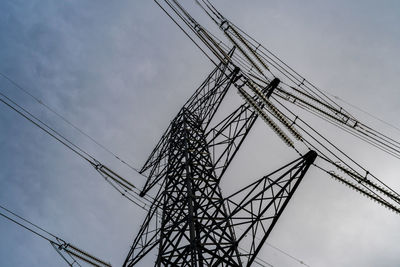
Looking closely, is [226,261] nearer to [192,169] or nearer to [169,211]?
[169,211]

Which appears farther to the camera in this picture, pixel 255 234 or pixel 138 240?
pixel 138 240

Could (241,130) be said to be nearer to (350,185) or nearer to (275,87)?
(275,87)

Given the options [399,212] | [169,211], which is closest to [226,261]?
[169,211]

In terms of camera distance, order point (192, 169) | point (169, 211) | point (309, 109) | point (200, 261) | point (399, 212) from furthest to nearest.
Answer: point (309, 109) → point (192, 169) → point (169, 211) → point (399, 212) → point (200, 261)

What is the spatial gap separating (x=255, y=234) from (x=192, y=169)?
2.72 m

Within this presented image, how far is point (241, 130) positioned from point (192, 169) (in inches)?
97.3

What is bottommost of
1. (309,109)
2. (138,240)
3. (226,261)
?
(138,240)

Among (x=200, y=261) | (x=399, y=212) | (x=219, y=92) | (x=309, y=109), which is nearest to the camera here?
(x=200, y=261)

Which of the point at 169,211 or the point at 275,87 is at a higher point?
the point at 275,87

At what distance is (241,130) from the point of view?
8.93 meters

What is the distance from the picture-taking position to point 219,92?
418 inches

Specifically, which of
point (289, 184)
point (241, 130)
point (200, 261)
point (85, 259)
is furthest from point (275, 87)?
point (85, 259)

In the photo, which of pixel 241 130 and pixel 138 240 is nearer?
pixel 138 240

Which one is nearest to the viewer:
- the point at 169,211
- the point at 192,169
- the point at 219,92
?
the point at 169,211
